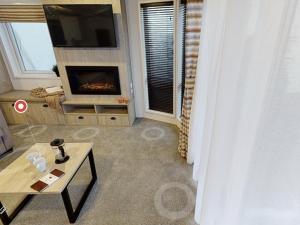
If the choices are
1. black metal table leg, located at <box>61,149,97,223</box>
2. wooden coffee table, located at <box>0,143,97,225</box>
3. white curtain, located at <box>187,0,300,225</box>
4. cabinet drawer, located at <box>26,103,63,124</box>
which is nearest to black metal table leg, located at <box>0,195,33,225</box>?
wooden coffee table, located at <box>0,143,97,225</box>

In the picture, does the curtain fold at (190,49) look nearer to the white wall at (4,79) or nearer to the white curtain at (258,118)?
the white curtain at (258,118)

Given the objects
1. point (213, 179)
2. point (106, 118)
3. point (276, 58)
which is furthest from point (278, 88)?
point (106, 118)

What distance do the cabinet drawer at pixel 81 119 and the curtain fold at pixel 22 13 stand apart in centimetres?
180

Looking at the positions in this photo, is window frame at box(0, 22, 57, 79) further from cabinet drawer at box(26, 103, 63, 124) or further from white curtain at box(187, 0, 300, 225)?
white curtain at box(187, 0, 300, 225)

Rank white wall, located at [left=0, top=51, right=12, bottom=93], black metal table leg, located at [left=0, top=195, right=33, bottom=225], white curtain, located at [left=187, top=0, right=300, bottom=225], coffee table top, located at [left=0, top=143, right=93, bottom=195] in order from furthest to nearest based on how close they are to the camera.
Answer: white wall, located at [left=0, top=51, right=12, bottom=93] → black metal table leg, located at [left=0, top=195, right=33, bottom=225] → coffee table top, located at [left=0, top=143, right=93, bottom=195] → white curtain, located at [left=187, top=0, right=300, bottom=225]

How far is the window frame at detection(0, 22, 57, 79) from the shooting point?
145 inches

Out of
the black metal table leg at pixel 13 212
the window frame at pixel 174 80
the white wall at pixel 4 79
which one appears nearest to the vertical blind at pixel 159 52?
the window frame at pixel 174 80

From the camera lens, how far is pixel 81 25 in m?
2.99

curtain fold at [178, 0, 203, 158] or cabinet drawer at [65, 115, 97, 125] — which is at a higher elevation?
curtain fold at [178, 0, 203, 158]

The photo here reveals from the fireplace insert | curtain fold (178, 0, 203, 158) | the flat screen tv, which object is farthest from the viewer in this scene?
the fireplace insert

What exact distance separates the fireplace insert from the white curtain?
2651mm

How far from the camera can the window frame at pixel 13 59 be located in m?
3.68

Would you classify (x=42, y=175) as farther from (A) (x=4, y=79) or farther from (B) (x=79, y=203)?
(A) (x=4, y=79)

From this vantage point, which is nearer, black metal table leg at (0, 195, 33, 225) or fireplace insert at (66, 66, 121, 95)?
black metal table leg at (0, 195, 33, 225)
